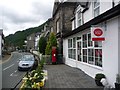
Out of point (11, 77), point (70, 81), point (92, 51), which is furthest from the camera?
point (11, 77)

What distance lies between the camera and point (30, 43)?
4744 inches

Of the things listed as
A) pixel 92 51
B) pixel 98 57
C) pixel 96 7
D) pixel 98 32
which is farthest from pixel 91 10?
pixel 98 32

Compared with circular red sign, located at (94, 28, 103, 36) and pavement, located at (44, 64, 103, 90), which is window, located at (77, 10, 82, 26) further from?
circular red sign, located at (94, 28, 103, 36)

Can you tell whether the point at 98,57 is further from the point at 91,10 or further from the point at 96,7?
the point at 91,10

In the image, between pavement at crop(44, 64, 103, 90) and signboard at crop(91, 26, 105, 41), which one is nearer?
pavement at crop(44, 64, 103, 90)

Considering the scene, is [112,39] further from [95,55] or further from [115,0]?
[95,55]

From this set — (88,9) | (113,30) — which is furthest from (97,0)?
(113,30)

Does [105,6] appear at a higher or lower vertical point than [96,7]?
lower

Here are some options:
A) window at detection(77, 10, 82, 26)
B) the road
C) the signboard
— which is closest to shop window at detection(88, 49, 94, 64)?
the signboard

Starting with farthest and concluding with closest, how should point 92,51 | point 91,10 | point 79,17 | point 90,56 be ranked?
point 79,17, point 91,10, point 90,56, point 92,51

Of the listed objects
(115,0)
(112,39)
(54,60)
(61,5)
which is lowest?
(54,60)

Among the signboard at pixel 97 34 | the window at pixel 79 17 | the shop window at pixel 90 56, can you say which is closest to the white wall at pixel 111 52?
the signboard at pixel 97 34

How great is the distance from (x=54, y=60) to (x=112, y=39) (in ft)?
55.1

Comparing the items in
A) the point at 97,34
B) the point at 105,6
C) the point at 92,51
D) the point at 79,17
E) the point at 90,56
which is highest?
the point at 79,17
